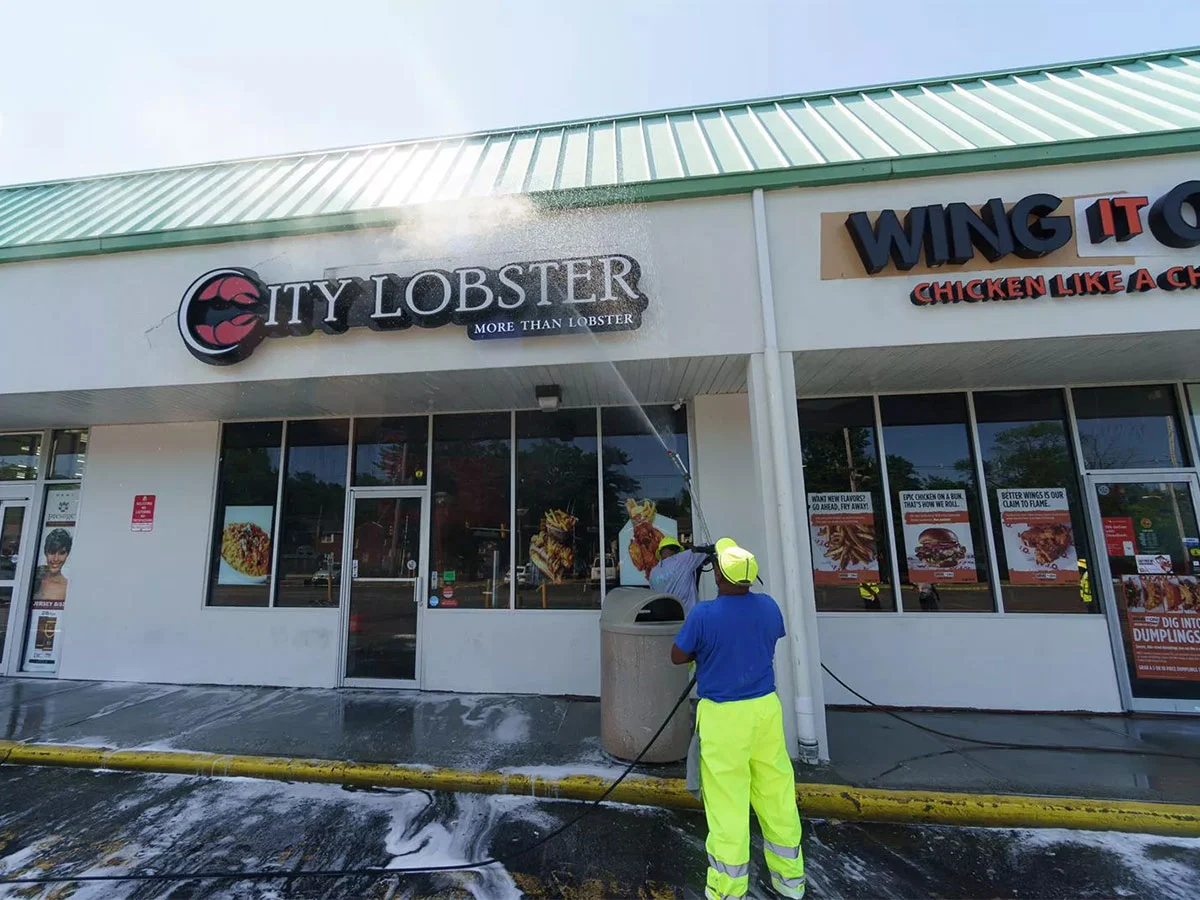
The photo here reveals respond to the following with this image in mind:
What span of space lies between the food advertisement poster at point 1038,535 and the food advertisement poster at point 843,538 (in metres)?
1.43

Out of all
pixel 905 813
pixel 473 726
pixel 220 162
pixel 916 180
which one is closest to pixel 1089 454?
pixel 916 180

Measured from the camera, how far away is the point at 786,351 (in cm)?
502

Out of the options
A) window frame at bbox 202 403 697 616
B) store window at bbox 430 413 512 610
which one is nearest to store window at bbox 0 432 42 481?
window frame at bbox 202 403 697 616

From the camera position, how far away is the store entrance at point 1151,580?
5.68 metres

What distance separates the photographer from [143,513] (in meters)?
7.30

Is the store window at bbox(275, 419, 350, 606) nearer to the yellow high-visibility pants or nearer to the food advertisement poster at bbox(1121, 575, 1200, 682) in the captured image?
the yellow high-visibility pants

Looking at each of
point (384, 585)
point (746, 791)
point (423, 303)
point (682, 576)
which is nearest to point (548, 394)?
point (423, 303)

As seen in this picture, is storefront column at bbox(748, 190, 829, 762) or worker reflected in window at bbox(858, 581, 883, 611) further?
worker reflected in window at bbox(858, 581, 883, 611)

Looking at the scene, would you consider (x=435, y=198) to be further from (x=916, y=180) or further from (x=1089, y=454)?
(x=1089, y=454)

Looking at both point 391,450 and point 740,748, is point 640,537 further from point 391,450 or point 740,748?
point 740,748

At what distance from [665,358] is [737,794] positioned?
3499 millimetres

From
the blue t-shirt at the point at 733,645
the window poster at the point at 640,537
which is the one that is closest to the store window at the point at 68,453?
the window poster at the point at 640,537

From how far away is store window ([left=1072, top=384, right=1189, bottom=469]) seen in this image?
239 inches

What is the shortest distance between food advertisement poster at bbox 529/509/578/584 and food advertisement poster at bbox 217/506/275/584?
358 cm
